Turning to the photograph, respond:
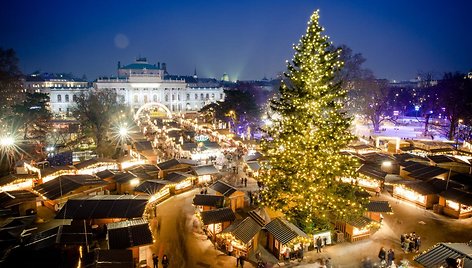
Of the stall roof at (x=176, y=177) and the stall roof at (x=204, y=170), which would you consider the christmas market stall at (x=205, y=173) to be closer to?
the stall roof at (x=204, y=170)

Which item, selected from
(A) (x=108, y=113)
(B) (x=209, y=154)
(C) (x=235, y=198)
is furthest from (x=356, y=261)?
(A) (x=108, y=113)

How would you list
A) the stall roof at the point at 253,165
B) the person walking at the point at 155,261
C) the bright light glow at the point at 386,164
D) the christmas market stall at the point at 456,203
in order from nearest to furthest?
the person walking at the point at 155,261, the christmas market stall at the point at 456,203, the bright light glow at the point at 386,164, the stall roof at the point at 253,165

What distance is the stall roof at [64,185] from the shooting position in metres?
19.1

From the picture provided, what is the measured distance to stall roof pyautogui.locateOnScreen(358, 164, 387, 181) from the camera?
Result: 893 inches

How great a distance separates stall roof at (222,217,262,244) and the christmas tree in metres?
1.33

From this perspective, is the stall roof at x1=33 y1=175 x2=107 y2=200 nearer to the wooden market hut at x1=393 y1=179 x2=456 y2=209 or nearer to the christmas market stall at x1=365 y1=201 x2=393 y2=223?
the christmas market stall at x1=365 y1=201 x2=393 y2=223

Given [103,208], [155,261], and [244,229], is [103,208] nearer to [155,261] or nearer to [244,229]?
[155,261]

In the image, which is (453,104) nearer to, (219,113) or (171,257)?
(219,113)

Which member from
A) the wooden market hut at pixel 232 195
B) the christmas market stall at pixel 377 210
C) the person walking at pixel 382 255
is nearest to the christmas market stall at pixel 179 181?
the wooden market hut at pixel 232 195

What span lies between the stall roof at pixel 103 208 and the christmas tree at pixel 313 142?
720 centimetres

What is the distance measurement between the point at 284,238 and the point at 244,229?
6.42ft

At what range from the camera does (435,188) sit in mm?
20109

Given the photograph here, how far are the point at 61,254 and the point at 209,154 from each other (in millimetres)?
21572

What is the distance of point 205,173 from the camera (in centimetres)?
2523
